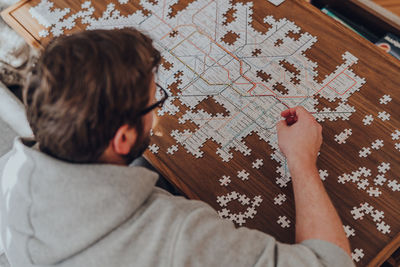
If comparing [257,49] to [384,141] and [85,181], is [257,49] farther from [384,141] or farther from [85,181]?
[85,181]

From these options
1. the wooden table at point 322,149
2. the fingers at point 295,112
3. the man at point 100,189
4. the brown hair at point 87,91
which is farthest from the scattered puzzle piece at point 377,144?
the brown hair at point 87,91

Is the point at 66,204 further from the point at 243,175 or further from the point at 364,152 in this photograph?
the point at 364,152

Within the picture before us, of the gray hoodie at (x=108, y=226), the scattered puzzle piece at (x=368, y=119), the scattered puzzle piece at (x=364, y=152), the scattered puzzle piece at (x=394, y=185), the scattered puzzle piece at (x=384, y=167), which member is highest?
the gray hoodie at (x=108, y=226)

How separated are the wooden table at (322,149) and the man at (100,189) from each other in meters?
0.25

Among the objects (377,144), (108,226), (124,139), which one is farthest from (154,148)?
(377,144)

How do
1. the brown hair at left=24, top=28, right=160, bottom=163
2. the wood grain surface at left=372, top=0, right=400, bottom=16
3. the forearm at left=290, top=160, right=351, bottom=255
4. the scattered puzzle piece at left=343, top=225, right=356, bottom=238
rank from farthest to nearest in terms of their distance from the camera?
the wood grain surface at left=372, top=0, right=400, bottom=16 < the scattered puzzle piece at left=343, top=225, right=356, bottom=238 < the forearm at left=290, top=160, right=351, bottom=255 < the brown hair at left=24, top=28, right=160, bottom=163

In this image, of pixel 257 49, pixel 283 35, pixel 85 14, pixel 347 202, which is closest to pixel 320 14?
pixel 283 35

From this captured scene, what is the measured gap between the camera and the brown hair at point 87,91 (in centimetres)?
72

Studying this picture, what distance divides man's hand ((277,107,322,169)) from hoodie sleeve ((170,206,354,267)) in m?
0.29

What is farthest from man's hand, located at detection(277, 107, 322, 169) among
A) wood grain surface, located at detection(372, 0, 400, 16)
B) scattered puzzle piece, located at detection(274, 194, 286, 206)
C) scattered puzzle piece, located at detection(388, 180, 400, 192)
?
wood grain surface, located at detection(372, 0, 400, 16)

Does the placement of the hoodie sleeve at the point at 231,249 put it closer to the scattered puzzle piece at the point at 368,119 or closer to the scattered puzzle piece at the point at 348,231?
the scattered puzzle piece at the point at 348,231

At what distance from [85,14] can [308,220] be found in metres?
1.25

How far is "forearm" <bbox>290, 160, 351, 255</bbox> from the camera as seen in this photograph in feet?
3.02

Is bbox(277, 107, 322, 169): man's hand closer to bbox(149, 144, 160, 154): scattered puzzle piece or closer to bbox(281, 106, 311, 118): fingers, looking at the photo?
bbox(281, 106, 311, 118): fingers
